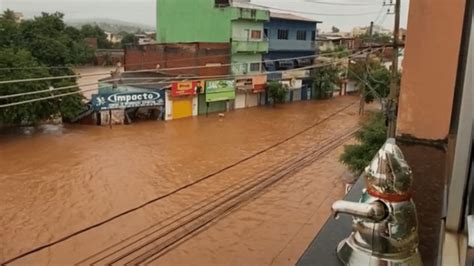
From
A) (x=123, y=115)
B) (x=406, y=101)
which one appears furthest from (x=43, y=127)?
(x=406, y=101)

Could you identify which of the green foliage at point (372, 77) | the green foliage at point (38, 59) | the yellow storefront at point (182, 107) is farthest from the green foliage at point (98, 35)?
the green foliage at point (372, 77)

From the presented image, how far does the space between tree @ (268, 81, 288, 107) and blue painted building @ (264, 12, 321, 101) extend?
1.74ft

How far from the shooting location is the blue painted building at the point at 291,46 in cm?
2334

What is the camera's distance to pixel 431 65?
1.57 metres

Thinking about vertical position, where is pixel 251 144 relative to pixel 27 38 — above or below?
below

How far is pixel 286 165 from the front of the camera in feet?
39.7

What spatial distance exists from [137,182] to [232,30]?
1261cm

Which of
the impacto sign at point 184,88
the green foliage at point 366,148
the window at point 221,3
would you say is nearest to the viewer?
the green foliage at point 366,148

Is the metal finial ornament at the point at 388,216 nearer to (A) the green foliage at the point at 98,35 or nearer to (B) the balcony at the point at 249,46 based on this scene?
(B) the balcony at the point at 249,46

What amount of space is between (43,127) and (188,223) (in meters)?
10.6

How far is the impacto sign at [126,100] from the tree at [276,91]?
6729 mm

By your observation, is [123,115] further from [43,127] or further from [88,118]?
[43,127]

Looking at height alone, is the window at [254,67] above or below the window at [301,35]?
below

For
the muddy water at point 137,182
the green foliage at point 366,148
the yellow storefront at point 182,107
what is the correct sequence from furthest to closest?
the yellow storefront at point 182,107 → the green foliage at point 366,148 → the muddy water at point 137,182
